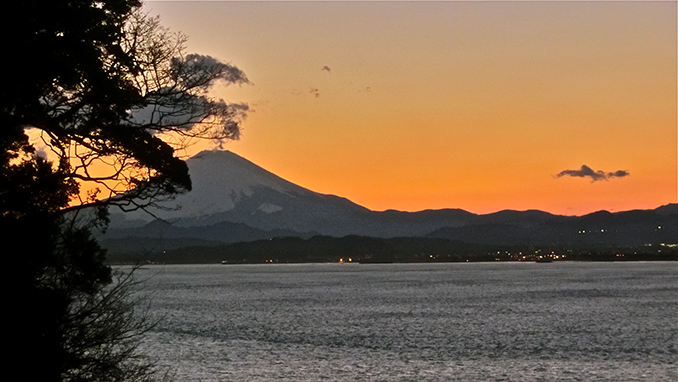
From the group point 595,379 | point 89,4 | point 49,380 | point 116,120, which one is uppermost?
point 89,4

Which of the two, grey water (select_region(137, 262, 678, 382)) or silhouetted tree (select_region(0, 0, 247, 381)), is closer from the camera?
silhouetted tree (select_region(0, 0, 247, 381))

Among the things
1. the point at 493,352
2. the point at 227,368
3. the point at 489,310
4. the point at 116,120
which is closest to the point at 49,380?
the point at 116,120

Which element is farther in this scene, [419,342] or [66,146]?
[419,342]

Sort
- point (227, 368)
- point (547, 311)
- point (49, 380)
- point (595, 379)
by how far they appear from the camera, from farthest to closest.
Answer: point (547, 311), point (227, 368), point (595, 379), point (49, 380)

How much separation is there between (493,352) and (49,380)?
4209 centimetres

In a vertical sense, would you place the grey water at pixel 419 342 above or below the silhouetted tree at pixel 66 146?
below

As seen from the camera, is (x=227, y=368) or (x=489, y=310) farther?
(x=489, y=310)

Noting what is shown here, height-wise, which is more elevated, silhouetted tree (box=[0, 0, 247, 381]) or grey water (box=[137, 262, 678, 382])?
silhouetted tree (box=[0, 0, 247, 381])

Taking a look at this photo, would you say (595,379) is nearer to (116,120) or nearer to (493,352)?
(493,352)

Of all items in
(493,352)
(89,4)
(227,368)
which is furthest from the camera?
(493,352)

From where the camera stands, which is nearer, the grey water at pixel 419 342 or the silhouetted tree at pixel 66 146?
the silhouetted tree at pixel 66 146

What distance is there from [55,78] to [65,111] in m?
0.93

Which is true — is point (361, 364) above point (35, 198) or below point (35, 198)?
below

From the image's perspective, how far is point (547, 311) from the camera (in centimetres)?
9888
